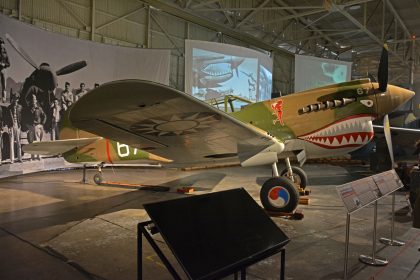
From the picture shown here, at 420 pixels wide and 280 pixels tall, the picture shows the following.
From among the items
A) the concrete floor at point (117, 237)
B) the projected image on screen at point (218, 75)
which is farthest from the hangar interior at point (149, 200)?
the projected image on screen at point (218, 75)

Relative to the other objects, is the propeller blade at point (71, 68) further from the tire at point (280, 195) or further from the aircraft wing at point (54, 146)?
the tire at point (280, 195)

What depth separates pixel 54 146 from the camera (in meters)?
6.64

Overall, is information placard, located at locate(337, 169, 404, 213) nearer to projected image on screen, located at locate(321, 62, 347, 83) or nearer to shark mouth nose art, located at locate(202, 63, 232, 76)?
shark mouth nose art, located at locate(202, 63, 232, 76)

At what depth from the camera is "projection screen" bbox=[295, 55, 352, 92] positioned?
53.5 ft

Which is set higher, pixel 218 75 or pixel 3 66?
pixel 218 75

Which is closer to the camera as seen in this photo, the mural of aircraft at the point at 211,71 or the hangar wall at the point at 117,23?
the hangar wall at the point at 117,23

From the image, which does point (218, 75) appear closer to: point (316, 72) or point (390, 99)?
point (316, 72)

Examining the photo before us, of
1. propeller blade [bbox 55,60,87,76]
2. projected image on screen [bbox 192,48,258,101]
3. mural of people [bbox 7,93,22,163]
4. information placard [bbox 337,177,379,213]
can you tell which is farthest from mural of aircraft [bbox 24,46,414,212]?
projected image on screen [bbox 192,48,258,101]

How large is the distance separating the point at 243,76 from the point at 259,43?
608cm

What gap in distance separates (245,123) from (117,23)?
11.3 meters

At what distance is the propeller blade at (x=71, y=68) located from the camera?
10673 mm

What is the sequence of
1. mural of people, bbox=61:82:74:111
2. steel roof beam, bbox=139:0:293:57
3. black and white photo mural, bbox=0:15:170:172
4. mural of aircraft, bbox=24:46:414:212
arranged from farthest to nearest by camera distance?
steel roof beam, bbox=139:0:293:57
mural of people, bbox=61:82:74:111
black and white photo mural, bbox=0:15:170:172
mural of aircraft, bbox=24:46:414:212

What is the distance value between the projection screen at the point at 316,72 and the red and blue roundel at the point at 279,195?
39.2 feet

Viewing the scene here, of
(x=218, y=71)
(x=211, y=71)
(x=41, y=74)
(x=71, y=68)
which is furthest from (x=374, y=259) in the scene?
(x=218, y=71)
